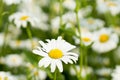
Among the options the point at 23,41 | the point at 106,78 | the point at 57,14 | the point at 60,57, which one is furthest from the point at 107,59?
the point at 60,57

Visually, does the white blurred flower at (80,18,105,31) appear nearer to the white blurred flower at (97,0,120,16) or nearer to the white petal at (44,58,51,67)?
the white blurred flower at (97,0,120,16)

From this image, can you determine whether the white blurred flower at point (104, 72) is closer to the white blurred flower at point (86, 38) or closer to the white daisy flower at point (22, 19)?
the white blurred flower at point (86, 38)

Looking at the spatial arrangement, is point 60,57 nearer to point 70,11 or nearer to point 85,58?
point 85,58

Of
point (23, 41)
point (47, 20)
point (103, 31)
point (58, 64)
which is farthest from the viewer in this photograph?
point (47, 20)

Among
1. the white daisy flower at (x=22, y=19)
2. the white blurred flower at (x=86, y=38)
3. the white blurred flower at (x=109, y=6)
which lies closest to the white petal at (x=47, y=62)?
the white daisy flower at (x=22, y=19)

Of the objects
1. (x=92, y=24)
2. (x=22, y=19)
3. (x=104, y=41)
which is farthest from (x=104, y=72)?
(x=22, y=19)
